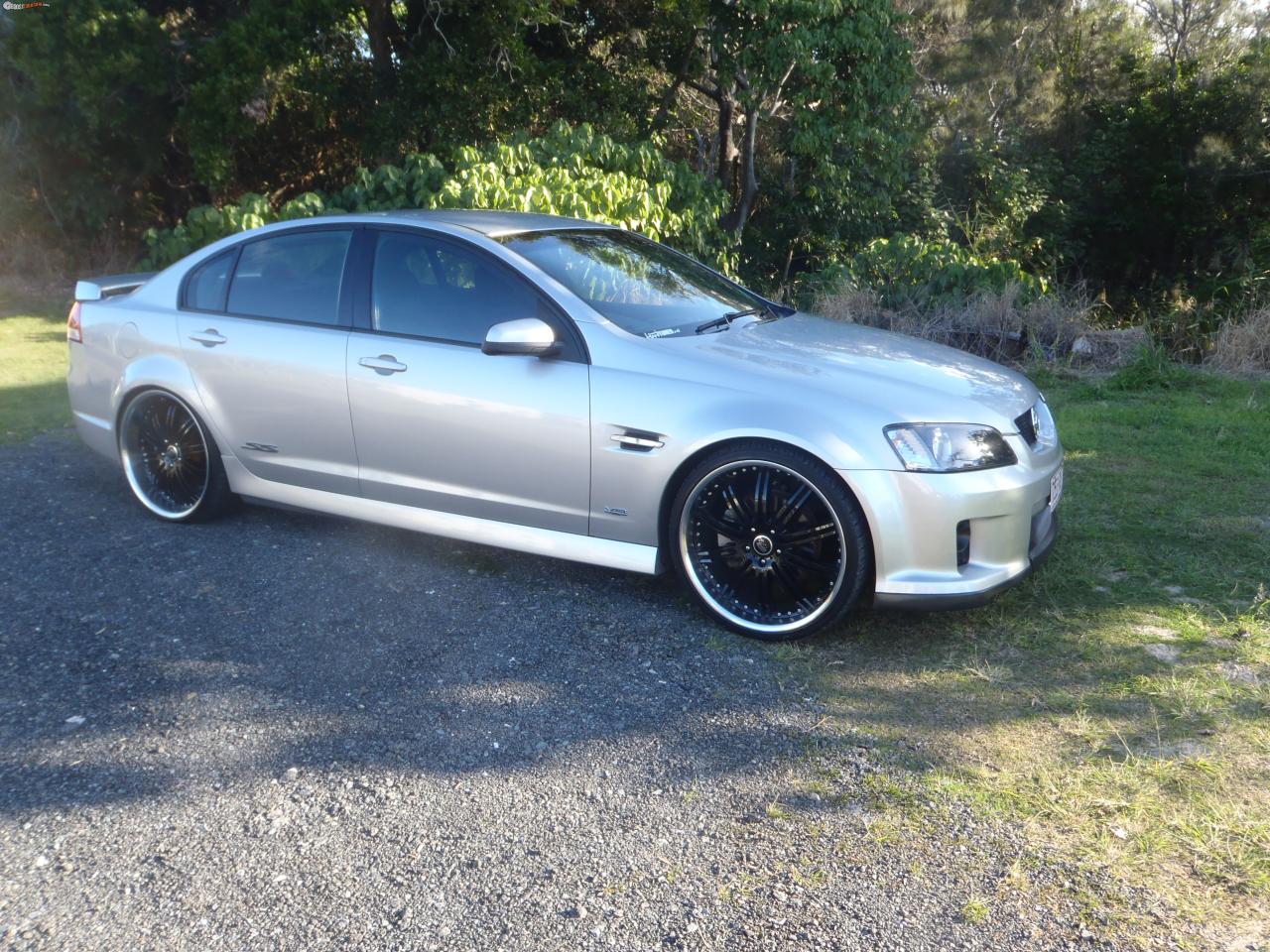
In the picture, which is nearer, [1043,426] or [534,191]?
[1043,426]

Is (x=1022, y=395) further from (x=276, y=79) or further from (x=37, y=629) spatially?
(x=276, y=79)

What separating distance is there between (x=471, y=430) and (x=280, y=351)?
1165 mm

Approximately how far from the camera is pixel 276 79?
1645 centimetres

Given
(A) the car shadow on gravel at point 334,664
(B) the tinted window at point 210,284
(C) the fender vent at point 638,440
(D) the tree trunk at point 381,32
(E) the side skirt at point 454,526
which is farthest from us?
(D) the tree trunk at point 381,32

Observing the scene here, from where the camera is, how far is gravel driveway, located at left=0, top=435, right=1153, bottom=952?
2893mm

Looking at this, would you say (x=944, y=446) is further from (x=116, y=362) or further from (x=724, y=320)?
(x=116, y=362)

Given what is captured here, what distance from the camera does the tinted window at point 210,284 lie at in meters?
5.87

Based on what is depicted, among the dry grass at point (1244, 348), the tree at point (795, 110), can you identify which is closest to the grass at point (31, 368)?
the dry grass at point (1244, 348)

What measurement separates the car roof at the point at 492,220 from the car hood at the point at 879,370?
1.12m

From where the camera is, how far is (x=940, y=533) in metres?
4.22

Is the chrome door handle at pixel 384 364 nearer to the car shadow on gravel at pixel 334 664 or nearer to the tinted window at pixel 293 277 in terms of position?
the tinted window at pixel 293 277

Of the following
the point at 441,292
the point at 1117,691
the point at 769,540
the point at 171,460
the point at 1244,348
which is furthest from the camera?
the point at 1244,348

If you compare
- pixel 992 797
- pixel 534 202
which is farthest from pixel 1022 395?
pixel 534 202

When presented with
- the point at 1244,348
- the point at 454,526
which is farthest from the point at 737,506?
the point at 1244,348
